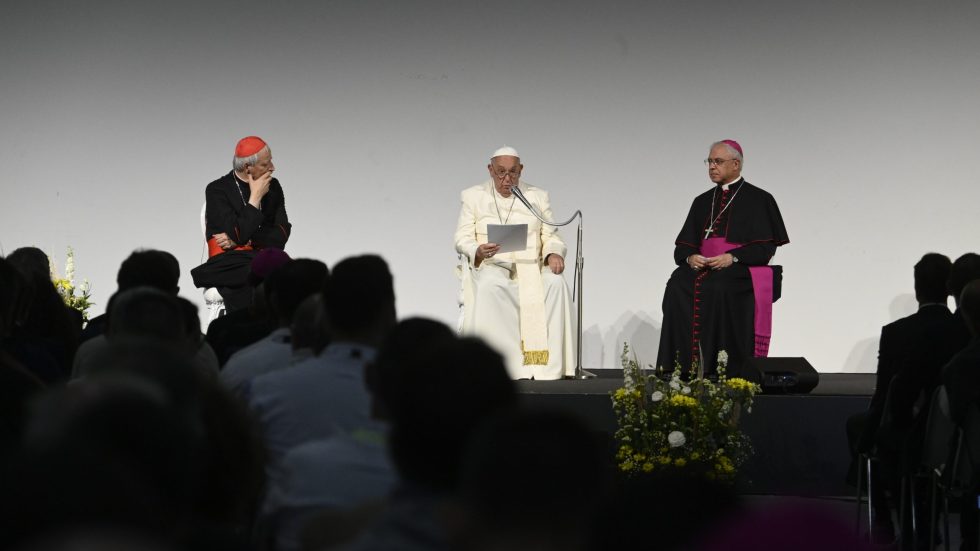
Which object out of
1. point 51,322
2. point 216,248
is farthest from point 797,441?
point 51,322

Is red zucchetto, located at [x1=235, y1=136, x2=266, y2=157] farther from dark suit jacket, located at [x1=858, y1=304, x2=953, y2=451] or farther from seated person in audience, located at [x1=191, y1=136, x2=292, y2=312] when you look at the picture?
dark suit jacket, located at [x1=858, y1=304, x2=953, y2=451]

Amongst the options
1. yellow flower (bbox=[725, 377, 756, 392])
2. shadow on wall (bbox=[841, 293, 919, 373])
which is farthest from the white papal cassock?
shadow on wall (bbox=[841, 293, 919, 373])

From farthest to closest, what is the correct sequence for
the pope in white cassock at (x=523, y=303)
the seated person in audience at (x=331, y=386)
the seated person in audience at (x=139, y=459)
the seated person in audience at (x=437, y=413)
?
the pope in white cassock at (x=523, y=303), the seated person in audience at (x=331, y=386), the seated person in audience at (x=437, y=413), the seated person in audience at (x=139, y=459)

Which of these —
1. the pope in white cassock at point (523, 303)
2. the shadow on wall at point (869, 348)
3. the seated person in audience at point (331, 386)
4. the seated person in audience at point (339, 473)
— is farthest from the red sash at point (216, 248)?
the seated person in audience at point (339, 473)

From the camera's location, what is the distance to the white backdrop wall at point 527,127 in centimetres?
919

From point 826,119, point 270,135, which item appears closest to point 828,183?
point 826,119

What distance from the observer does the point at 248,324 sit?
434 centimetres

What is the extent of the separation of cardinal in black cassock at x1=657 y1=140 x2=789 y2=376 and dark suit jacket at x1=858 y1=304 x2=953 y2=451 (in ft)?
7.46

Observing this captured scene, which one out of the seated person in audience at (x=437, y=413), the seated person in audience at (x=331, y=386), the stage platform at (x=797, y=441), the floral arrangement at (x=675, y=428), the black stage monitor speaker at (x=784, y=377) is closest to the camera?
the seated person in audience at (x=437, y=413)

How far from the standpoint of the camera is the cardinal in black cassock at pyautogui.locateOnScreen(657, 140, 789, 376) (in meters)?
7.38

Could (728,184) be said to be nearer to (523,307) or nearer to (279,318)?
(523,307)

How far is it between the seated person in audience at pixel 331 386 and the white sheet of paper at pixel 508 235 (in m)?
4.80

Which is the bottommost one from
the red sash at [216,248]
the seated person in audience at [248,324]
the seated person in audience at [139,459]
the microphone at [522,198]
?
the seated person in audience at [139,459]

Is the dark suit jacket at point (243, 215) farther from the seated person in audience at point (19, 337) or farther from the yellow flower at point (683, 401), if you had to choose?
the seated person in audience at point (19, 337)
